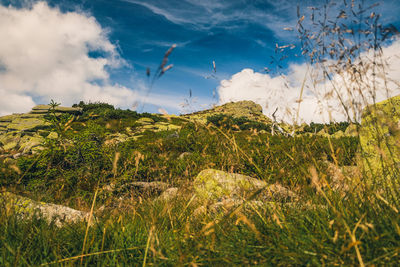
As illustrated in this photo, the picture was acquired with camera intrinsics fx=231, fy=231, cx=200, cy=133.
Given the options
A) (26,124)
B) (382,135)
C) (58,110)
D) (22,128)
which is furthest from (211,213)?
(58,110)

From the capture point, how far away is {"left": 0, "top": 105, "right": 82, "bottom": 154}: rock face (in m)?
12.8

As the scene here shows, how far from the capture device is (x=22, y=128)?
1672 centimetres

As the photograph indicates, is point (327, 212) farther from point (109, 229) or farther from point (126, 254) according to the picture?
point (109, 229)

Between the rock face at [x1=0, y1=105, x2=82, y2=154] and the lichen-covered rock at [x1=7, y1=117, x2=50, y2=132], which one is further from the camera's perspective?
the lichen-covered rock at [x1=7, y1=117, x2=50, y2=132]

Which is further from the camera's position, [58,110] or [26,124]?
[58,110]

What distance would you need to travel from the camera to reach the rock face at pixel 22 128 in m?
12.8

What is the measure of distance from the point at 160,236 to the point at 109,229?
1.53ft

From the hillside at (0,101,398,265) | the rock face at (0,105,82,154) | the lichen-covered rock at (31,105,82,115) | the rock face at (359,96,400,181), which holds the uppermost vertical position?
the lichen-covered rock at (31,105,82,115)

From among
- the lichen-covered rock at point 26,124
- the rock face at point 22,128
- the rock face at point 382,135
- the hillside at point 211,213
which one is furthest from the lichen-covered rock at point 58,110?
the rock face at point 382,135

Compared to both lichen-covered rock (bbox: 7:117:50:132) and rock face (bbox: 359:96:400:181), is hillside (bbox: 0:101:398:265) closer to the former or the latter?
rock face (bbox: 359:96:400:181)

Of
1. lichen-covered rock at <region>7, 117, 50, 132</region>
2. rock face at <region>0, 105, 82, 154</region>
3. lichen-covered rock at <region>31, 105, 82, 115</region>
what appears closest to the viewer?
rock face at <region>0, 105, 82, 154</region>

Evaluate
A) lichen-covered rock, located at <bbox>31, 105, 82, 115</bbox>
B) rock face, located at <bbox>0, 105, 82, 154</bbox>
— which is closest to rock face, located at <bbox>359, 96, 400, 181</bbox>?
rock face, located at <bbox>0, 105, 82, 154</bbox>

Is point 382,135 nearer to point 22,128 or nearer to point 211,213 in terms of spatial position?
point 211,213

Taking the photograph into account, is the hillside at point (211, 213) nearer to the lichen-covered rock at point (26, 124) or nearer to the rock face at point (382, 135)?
the rock face at point (382, 135)
